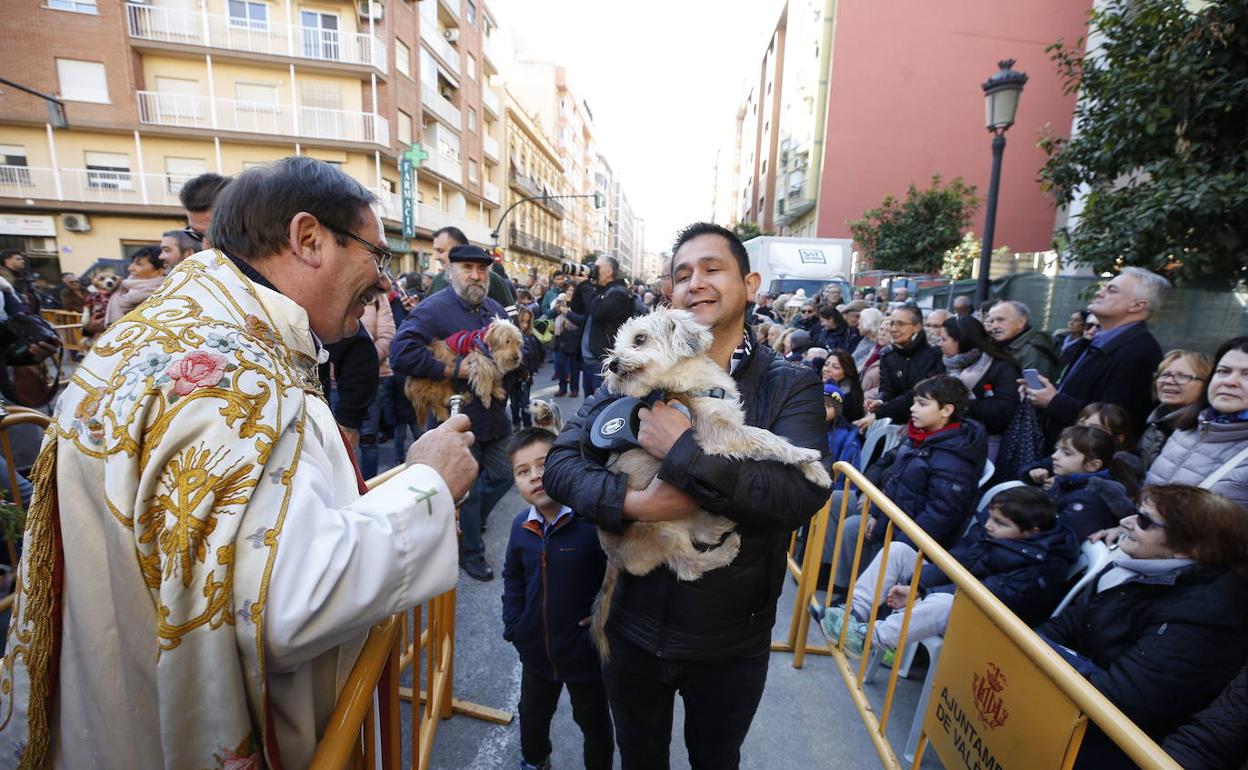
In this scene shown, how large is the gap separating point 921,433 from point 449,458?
3499 millimetres

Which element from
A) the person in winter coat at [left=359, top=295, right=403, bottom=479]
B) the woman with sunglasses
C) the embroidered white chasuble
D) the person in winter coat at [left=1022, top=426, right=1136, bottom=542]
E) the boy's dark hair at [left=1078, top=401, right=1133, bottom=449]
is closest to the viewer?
the embroidered white chasuble

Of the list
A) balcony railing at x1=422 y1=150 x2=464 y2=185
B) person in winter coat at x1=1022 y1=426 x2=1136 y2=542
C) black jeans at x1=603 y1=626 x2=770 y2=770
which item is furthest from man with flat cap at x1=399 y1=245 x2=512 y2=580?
balcony railing at x1=422 y1=150 x2=464 y2=185

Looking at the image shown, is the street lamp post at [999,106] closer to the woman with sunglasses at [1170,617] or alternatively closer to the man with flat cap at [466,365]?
the woman with sunglasses at [1170,617]

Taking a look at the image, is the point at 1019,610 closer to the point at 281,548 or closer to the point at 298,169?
the point at 281,548

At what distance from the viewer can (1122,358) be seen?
12.7 feet

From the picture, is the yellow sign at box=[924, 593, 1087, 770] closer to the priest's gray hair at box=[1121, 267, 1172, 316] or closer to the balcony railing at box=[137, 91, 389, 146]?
the priest's gray hair at box=[1121, 267, 1172, 316]

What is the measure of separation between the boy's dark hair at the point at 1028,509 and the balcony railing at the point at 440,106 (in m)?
30.8

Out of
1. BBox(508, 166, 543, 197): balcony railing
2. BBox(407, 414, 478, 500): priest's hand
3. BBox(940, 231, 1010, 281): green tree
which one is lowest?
BBox(407, 414, 478, 500): priest's hand

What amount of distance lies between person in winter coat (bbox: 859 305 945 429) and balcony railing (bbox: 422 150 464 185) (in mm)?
26826

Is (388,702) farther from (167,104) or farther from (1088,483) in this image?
(167,104)

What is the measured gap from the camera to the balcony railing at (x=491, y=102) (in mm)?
36381

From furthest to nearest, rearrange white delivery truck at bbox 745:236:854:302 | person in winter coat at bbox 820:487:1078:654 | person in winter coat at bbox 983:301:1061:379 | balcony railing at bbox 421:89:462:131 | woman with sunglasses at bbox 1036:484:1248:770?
balcony railing at bbox 421:89:462:131 < white delivery truck at bbox 745:236:854:302 < person in winter coat at bbox 983:301:1061:379 < person in winter coat at bbox 820:487:1078:654 < woman with sunglasses at bbox 1036:484:1248:770

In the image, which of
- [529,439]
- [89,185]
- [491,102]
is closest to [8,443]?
[529,439]

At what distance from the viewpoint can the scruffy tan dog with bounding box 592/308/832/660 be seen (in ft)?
5.45
